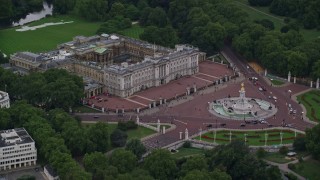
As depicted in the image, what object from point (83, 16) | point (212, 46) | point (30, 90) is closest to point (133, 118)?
point (30, 90)

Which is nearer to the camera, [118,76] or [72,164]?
[72,164]

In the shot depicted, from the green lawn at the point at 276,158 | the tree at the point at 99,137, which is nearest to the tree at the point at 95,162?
the tree at the point at 99,137

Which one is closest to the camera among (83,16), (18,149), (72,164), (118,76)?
(72,164)

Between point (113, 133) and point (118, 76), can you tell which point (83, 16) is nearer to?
point (118, 76)

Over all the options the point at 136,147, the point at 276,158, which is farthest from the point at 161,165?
the point at 276,158

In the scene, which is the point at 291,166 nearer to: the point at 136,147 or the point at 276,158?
the point at 276,158

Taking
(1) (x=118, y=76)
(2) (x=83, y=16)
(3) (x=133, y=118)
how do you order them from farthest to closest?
(2) (x=83, y=16)
(1) (x=118, y=76)
(3) (x=133, y=118)

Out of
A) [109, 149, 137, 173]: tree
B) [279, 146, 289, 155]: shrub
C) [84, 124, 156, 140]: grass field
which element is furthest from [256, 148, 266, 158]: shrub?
[109, 149, 137, 173]: tree
